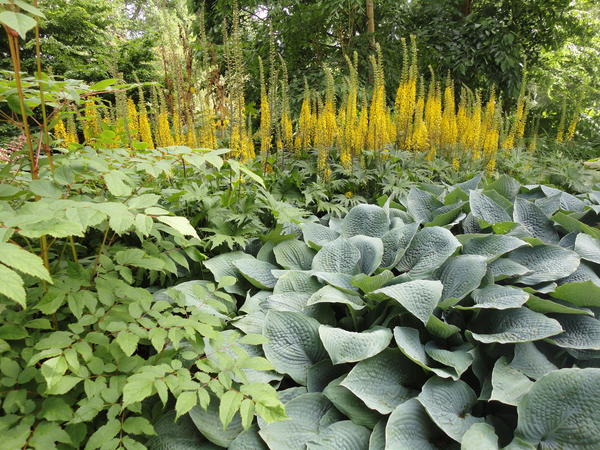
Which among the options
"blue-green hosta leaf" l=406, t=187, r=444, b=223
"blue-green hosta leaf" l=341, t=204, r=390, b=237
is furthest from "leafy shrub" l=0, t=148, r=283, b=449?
"blue-green hosta leaf" l=406, t=187, r=444, b=223

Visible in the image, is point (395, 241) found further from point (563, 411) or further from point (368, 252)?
point (563, 411)

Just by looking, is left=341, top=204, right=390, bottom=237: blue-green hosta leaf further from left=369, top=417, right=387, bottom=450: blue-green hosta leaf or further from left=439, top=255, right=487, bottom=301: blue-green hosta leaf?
left=369, top=417, right=387, bottom=450: blue-green hosta leaf

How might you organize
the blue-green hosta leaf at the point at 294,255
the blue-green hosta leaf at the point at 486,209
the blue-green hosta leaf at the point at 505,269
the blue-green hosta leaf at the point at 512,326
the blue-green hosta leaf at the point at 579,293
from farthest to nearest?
the blue-green hosta leaf at the point at 486,209, the blue-green hosta leaf at the point at 294,255, the blue-green hosta leaf at the point at 505,269, the blue-green hosta leaf at the point at 579,293, the blue-green hosta leaf at the point at 512,326

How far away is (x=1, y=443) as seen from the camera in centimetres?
87

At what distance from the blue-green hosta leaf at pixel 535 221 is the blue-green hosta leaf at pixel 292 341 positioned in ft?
4.18

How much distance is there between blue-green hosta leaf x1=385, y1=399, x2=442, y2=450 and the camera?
3.51 feet

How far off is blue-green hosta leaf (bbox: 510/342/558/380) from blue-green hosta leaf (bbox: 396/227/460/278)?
398 mm

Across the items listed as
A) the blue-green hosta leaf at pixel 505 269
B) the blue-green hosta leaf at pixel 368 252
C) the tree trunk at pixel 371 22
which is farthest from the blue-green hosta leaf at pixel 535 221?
the tree trunk at pixel 371 22

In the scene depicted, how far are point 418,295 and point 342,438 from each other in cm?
50

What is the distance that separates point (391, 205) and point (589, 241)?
0.97 metres

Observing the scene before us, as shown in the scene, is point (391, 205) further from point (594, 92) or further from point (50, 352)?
point (594, 92)

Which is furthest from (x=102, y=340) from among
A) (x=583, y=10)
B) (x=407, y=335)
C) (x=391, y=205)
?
(x=583, y=10)

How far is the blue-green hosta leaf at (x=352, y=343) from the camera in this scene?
4.01ft

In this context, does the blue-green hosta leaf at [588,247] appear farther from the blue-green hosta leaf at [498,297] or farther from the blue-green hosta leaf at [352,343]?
the blue-green hosta leaf at [352,343]
